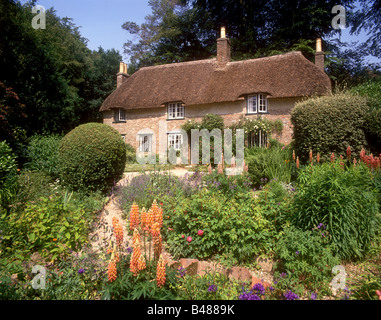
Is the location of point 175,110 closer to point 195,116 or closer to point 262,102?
point 195,116

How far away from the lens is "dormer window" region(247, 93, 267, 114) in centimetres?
1560

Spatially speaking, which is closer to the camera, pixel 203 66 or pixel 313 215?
pixel 313 215

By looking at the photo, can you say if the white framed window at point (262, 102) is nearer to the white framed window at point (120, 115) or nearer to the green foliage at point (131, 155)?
the green foliage at point (131, 155)

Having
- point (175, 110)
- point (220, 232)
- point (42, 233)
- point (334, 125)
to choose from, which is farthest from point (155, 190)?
point (175, 110)

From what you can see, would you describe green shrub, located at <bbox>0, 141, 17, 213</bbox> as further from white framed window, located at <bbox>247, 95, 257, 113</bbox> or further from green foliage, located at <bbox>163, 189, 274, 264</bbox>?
white framed window, located at <bbox>247, 95, 257, 113</bbox>

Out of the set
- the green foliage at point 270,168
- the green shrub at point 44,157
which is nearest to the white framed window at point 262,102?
the green foliage at point 270,168

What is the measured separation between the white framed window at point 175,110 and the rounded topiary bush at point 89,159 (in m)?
11.2

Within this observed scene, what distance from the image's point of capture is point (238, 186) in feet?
17.1

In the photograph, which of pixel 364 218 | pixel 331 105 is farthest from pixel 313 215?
pixel 331 105

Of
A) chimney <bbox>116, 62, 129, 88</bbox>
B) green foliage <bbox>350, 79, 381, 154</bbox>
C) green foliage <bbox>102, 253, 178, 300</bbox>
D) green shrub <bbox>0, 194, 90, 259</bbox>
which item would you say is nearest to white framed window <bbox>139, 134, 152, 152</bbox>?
chimney <bbox>116, 62, 129, 88</bbox>

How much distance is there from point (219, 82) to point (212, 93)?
44.9 inches

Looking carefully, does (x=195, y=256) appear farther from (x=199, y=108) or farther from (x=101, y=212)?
(x=199, y=108)

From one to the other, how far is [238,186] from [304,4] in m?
22.7

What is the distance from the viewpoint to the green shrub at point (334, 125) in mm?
7336
